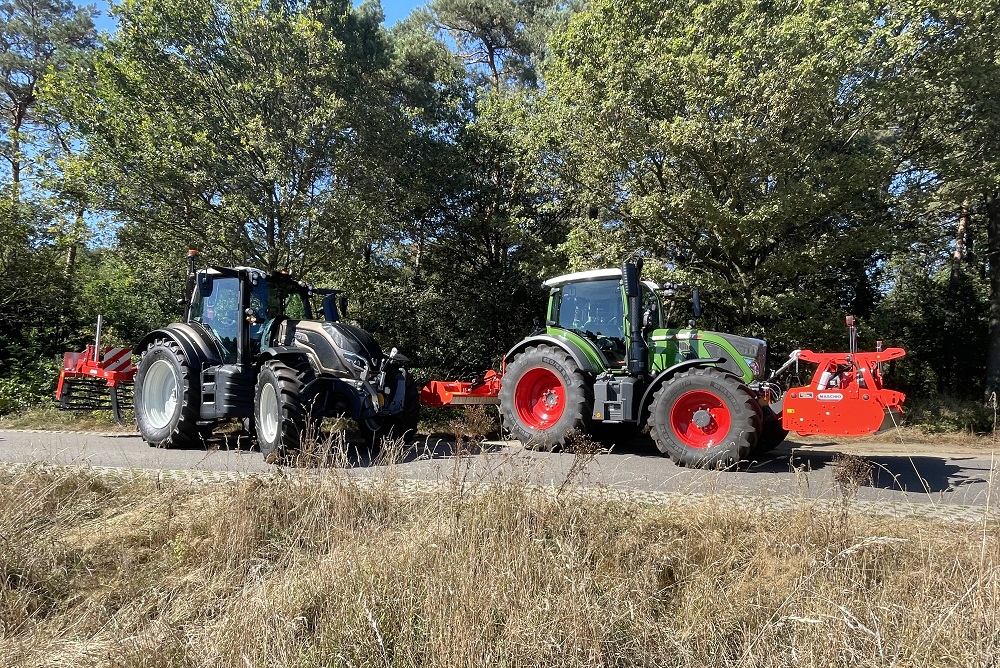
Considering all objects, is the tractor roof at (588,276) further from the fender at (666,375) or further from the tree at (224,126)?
the tree at (224,126)

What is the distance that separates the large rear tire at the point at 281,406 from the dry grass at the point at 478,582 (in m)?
2.26

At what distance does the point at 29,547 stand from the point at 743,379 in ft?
21.7

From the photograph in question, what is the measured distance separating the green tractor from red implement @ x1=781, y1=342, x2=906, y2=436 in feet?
1.30

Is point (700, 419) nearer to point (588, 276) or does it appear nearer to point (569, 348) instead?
point (569, 348)

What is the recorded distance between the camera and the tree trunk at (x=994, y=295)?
39.9 feet

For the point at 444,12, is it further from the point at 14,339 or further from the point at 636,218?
the point at 14,339

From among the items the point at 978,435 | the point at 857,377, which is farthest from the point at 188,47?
the point at 978,435

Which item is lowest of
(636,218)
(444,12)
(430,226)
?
(636,218)

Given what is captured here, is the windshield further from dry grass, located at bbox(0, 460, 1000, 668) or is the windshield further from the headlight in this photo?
dry grass, located at bbox(0, 460, 1000, 668)

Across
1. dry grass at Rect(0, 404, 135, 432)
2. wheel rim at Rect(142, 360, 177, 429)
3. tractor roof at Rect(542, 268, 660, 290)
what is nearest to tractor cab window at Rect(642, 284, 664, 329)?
tractor roof at Rect(542, 268, 660, 290)

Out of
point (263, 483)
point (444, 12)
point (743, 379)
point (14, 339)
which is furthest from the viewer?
point (444, 12)

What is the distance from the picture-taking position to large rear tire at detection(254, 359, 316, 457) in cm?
639

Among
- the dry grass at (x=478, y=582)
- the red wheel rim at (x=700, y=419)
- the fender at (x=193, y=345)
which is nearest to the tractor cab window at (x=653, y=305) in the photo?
the red wheel rim at (x=700, y=419)

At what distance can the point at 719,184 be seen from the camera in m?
10.5
